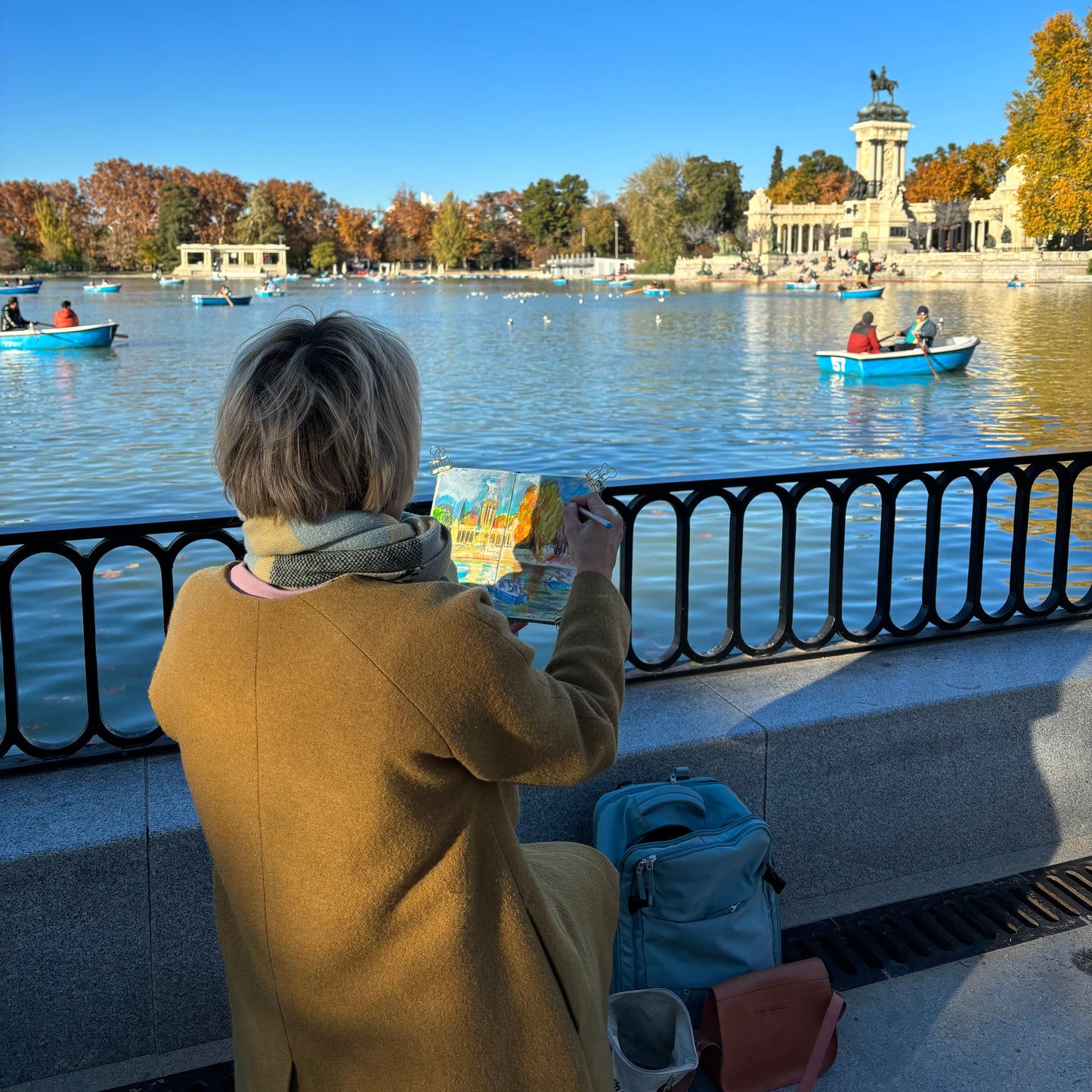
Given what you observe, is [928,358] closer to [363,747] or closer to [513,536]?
[513,536]

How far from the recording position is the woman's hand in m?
1.92

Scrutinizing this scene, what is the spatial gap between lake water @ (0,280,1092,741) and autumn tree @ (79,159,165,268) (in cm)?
10129

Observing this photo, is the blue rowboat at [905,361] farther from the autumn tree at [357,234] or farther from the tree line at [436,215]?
the autumn tree at [357,234]

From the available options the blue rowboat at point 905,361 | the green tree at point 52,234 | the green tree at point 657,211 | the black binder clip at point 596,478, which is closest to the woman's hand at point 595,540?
the black binder clip at point 596,478

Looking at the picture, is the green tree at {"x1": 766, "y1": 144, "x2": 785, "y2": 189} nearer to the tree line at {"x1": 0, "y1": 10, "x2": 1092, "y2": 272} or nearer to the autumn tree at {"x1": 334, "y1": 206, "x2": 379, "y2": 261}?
the tree line at {"x1": 0, "y1": 10, "x2": 1092, "y2": 272}

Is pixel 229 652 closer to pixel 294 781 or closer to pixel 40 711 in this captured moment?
pixel 294 781

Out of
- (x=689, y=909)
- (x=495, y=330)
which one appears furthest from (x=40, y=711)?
(x=495, y=330)

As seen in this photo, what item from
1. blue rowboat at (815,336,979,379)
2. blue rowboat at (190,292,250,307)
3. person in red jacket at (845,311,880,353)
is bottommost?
blue rowboat at (815,336,979,379)

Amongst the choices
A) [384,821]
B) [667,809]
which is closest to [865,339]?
[667,809]

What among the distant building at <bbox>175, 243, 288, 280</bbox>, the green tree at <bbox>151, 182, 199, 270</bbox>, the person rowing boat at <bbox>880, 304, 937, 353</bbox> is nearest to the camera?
the person rowing boat at <bbox>880, 304, 937, 353</bbox>

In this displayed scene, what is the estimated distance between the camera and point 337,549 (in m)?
1.45

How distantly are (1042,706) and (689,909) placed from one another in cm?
135

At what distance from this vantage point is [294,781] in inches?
56.8

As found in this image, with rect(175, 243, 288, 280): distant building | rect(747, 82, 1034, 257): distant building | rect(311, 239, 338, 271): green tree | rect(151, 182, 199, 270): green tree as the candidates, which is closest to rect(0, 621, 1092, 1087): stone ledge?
rect(747, 82, 1034, 257): distant building
